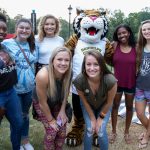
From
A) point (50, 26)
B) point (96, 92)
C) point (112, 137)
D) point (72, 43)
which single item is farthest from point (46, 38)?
point (112, 137)

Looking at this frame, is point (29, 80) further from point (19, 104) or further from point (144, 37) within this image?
point (144, 37)

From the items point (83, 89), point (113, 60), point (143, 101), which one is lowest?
point (143, 101)

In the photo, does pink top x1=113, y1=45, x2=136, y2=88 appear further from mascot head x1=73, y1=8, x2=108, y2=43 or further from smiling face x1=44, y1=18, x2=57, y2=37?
smiling face x1=44, y1=18, x2=57, y2=37

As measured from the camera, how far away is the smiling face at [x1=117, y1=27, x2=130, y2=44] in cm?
393

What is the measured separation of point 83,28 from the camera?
4043 mm

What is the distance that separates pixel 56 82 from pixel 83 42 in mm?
999

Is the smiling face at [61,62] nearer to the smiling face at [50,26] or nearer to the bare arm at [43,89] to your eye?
the bare arm at [43,89]

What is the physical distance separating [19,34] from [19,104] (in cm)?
83

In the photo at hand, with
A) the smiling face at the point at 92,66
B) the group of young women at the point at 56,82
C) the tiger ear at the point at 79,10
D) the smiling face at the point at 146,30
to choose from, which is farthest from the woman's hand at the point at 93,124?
the tiger ear at the point at 79,10

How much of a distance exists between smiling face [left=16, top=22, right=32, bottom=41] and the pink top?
3.97 feet

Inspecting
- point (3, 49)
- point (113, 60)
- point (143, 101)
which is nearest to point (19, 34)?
point (3, 49)

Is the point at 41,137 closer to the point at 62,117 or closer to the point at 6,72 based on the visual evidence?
the point at 62,117

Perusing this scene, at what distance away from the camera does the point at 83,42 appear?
4066 millimetres

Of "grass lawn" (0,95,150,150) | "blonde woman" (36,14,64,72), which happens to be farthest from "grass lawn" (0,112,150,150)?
"blonde woman" (36,14,64,72)
